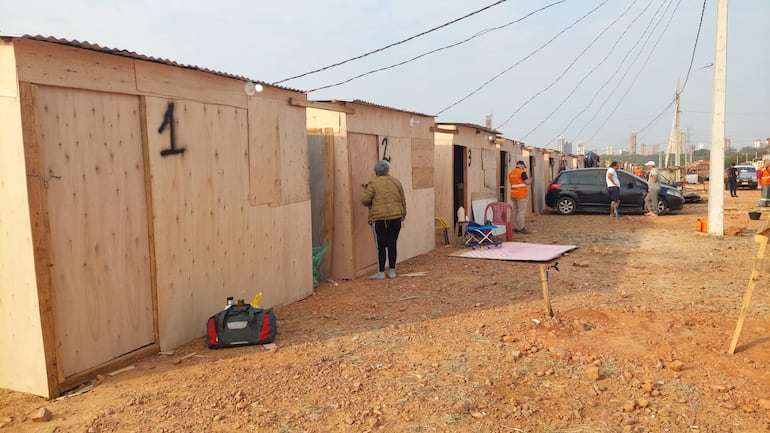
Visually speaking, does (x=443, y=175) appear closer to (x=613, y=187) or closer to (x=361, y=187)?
(x=361, y=187)

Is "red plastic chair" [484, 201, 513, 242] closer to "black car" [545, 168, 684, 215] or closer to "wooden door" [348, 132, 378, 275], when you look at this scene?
"wooden door" [348, 132, 378, 275]

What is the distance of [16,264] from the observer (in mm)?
3826

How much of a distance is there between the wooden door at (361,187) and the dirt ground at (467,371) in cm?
112

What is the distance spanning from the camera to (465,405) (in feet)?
12.0

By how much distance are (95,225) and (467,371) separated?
3.11 m

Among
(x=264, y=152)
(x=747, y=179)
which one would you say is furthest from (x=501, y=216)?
(x=747, y=179)

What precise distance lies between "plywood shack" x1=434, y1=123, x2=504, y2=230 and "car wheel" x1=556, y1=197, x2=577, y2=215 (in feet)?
12.8

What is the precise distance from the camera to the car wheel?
17.5 metres

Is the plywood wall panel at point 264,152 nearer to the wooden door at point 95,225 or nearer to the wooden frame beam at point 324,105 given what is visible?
the wooden frame beam at point 324,105

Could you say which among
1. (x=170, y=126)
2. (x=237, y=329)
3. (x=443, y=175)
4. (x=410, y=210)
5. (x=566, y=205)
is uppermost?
(x=170, y=126)

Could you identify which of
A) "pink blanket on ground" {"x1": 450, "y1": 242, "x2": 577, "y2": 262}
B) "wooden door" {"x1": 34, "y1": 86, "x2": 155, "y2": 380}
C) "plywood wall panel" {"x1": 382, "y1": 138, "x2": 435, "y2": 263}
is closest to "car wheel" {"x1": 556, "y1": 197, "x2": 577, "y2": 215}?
"pink blanket on ground" {"x1": 450, "y1": 242, "x2": 577, "y2": 262}

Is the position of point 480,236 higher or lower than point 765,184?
lower

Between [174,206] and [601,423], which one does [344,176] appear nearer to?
[174,206]

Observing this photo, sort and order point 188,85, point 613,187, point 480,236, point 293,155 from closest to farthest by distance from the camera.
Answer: point 188,85 < point 293,155 < point 480,236 < point 613,187
